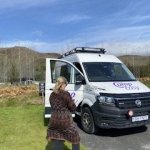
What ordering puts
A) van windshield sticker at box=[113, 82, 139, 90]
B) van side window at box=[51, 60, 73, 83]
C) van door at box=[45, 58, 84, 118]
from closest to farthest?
van windshield sticker at box=[113, 82, 139, 90] → van door at box=[45, 58, 84, 118] → van side window at box=[51, 60, 73, 83]

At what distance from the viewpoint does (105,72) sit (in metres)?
11.0

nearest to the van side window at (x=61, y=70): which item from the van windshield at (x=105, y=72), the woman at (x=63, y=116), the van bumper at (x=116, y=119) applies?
the van windshield at (x=105, y=72)

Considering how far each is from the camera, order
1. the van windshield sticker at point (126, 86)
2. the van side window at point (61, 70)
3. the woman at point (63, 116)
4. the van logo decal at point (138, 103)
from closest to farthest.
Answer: the woman at point (63, 116) → the van logo decal at point (138, 103) → the van windshield sticker at point (126, 86) → the van side window at point (61, 70)

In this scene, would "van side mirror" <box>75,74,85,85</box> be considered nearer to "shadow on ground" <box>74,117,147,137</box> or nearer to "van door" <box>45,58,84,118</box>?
"van door" <box>45,58,84,118</box>

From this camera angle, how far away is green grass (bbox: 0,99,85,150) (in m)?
8.68

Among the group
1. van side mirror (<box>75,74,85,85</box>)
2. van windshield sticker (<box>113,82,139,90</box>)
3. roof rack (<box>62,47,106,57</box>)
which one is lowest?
van windshield sticker (<box>113,82,139,90</box>)

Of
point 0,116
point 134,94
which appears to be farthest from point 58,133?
point 0,116

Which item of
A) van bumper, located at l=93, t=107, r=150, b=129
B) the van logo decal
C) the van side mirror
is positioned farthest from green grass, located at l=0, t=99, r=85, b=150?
the van logo decal

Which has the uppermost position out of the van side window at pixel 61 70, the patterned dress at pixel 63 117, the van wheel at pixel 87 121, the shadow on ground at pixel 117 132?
the van side window at pixel 61 70

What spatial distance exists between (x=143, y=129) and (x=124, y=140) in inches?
57.0

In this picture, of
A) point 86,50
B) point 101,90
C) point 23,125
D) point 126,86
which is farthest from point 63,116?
point 86,50

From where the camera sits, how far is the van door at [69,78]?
10417 millimetres

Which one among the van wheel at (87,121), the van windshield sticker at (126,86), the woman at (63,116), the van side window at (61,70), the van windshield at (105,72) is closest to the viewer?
the woman at (63,116)

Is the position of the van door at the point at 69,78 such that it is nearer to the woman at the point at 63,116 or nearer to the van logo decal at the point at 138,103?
the van logo decal at the point at 138,103
